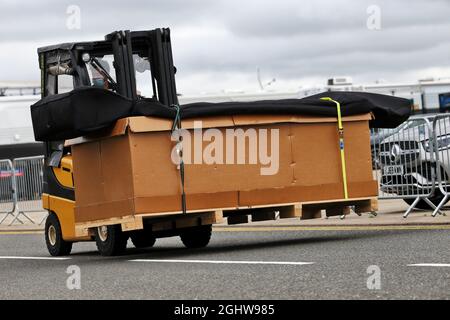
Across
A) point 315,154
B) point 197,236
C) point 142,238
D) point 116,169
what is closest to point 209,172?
point 116,169

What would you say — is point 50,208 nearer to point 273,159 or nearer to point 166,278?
point 273,159

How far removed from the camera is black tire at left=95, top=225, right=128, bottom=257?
14461 mm

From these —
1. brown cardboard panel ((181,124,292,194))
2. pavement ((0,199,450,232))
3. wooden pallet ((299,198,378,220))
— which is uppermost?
brown cardboard panel ((181,124,292,194))

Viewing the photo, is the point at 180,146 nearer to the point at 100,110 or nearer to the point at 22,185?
the point at 100,110

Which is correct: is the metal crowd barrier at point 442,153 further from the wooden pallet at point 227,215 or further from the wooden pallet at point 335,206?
the wooden pallet at point 227,215

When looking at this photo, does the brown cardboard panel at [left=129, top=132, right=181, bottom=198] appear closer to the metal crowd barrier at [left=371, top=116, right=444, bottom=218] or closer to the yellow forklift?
the yellow forklift

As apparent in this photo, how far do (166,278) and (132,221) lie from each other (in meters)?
2.64

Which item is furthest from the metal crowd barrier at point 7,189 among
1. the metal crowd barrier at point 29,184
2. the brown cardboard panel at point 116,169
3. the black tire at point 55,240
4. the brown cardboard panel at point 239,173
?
the brown cardboard panel at point 239,173

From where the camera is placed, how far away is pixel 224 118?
1402 cm

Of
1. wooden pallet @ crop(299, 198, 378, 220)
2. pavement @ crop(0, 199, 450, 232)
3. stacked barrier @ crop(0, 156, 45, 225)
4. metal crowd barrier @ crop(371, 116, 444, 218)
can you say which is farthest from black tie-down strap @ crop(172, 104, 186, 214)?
stacked barrier @ crop(0, 156, 45, 225)

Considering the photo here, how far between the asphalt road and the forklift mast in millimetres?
2143

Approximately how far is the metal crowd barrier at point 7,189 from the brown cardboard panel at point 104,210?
1307cm

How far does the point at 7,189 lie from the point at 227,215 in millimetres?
14623

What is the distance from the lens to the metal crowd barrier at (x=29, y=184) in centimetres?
2745
